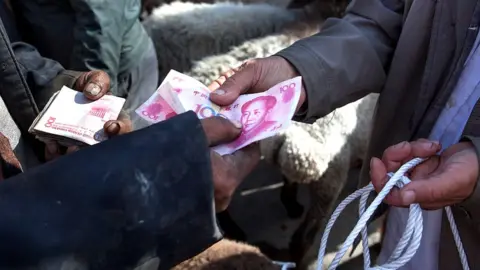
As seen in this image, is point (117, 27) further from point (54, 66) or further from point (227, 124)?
point (227, 124)

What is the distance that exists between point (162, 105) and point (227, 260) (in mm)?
618

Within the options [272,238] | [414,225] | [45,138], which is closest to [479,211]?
[414,225]

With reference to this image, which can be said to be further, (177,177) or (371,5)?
(371,5)

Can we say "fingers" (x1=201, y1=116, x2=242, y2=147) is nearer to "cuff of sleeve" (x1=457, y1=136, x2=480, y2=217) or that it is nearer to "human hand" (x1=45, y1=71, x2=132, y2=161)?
"human hand" (x1=45, y1=71, x2=132, y2=161)

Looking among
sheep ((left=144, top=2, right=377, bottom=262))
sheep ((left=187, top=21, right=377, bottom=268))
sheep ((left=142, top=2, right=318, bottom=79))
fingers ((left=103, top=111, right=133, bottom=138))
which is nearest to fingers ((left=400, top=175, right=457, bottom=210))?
fingers ((left=103, top=111, right=133, bottom=138))

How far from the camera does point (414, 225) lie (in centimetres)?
112


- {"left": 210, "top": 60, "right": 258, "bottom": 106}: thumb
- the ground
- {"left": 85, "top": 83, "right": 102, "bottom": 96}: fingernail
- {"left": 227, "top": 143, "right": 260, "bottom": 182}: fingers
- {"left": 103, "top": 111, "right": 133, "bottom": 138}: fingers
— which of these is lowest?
the ground

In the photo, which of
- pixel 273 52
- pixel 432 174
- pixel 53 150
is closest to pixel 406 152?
pixel 432 174

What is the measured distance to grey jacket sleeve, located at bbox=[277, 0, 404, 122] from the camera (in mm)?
1416

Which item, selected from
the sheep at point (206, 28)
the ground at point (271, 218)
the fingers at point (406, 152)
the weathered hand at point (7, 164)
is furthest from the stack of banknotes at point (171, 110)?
the ground at point (271, 218)

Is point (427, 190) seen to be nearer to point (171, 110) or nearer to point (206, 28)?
point (171, 110)

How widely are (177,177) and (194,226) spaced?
93 mm

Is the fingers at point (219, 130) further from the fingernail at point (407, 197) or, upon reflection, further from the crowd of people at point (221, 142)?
the fingernail at point (407, 197)

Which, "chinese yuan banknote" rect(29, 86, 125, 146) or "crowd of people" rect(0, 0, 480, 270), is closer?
"crowd of people" rect(0, 0, 480, 270)
